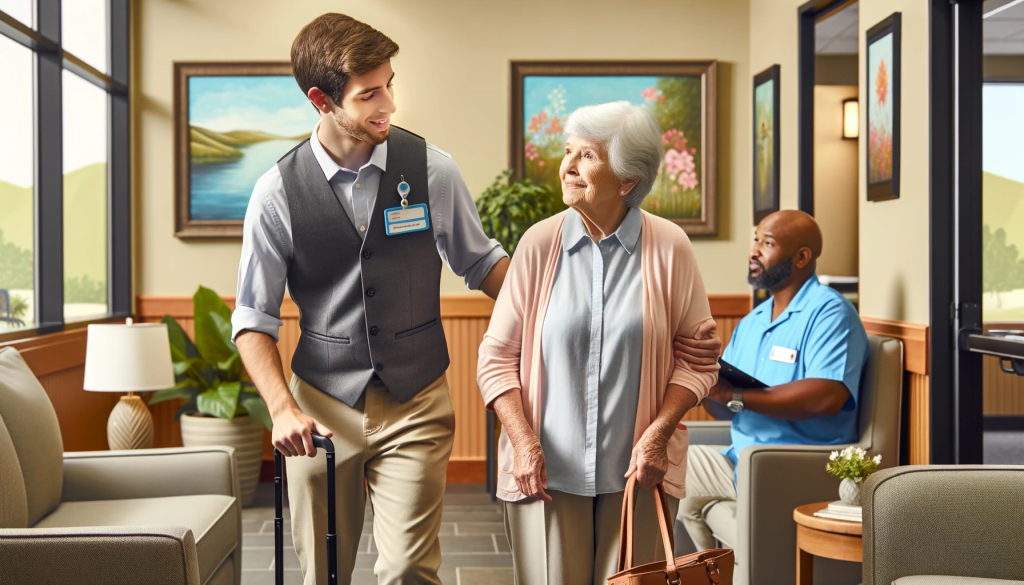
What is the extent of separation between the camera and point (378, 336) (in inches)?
70.4

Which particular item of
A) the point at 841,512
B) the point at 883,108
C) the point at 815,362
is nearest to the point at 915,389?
the point at 815,362

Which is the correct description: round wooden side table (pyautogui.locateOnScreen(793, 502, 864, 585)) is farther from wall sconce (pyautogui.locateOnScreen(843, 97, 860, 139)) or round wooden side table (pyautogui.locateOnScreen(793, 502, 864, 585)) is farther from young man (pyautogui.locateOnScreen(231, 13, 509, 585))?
wall sconce (pyautogui.locateOnScreen(843, 97, 860, 139))

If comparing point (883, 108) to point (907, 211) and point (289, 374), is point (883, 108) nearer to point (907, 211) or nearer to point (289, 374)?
point (907, 211)

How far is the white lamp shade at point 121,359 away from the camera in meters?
3.95

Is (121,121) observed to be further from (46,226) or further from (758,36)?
(758,36)

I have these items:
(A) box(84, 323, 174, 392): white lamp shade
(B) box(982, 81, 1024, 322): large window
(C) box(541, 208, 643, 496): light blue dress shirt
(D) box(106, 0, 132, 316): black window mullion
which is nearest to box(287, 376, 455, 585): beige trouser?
(C) box(541, 208, 643, 496): light blue dress shirt

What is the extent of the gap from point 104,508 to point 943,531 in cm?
255

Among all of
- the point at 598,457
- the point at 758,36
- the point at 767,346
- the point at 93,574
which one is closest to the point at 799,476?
the point at 767,346

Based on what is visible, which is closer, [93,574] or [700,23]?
[93,574]

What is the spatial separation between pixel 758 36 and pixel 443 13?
6.06ft

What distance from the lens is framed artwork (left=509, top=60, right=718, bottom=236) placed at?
5.24m

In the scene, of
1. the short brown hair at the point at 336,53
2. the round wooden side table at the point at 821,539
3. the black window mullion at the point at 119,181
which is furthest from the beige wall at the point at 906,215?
the black window mullion at the point at 119,181

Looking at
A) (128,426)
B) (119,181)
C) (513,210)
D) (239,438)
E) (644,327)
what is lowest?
(239,438)

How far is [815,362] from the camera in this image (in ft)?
9.91
